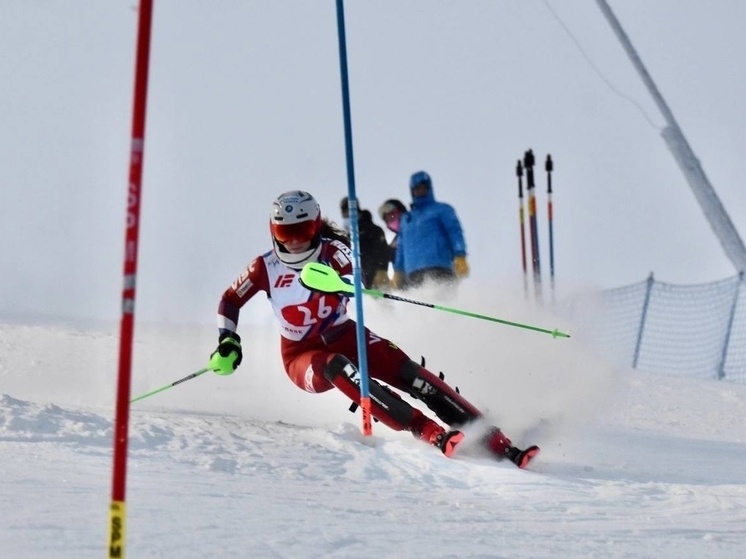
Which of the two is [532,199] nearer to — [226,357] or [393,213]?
[393,213]

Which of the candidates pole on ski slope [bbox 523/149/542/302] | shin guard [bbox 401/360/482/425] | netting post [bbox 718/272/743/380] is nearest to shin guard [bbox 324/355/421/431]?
shin guard [bbox 401/360/482/425]

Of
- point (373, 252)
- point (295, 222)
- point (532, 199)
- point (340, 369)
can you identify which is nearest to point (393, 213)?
point (373, 252)

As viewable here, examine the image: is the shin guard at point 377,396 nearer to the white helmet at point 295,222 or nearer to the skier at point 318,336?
the skier at point 318,336

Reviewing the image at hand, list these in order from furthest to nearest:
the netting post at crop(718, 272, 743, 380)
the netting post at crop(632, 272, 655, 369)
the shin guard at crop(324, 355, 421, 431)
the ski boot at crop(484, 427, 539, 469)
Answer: the netting post at crop(632, 272, 655, 369)
the netting post at crop(718, 272, 743, 380)
the shin guard at crop(324, 355, 421, 431)
the ski boot at crop(484, 427, 539, 469)

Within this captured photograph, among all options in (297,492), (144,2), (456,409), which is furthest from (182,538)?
(456,409)

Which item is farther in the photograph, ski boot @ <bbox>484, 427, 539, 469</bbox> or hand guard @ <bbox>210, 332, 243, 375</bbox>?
hand guard @ <bbox>210, 332, 243, 375</bbox>

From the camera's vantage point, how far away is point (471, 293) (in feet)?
28.3

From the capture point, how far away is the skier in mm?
5102

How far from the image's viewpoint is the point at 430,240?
921cm

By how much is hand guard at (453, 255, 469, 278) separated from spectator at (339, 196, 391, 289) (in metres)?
0.86

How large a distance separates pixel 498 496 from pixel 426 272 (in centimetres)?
545

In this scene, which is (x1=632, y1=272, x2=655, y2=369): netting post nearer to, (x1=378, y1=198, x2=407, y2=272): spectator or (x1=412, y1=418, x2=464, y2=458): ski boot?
(x1=378, y1=198, x2=407, y2=272): spectator

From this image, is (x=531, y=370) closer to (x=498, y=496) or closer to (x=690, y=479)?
(x=690, y=479)

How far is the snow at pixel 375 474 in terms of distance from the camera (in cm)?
276
